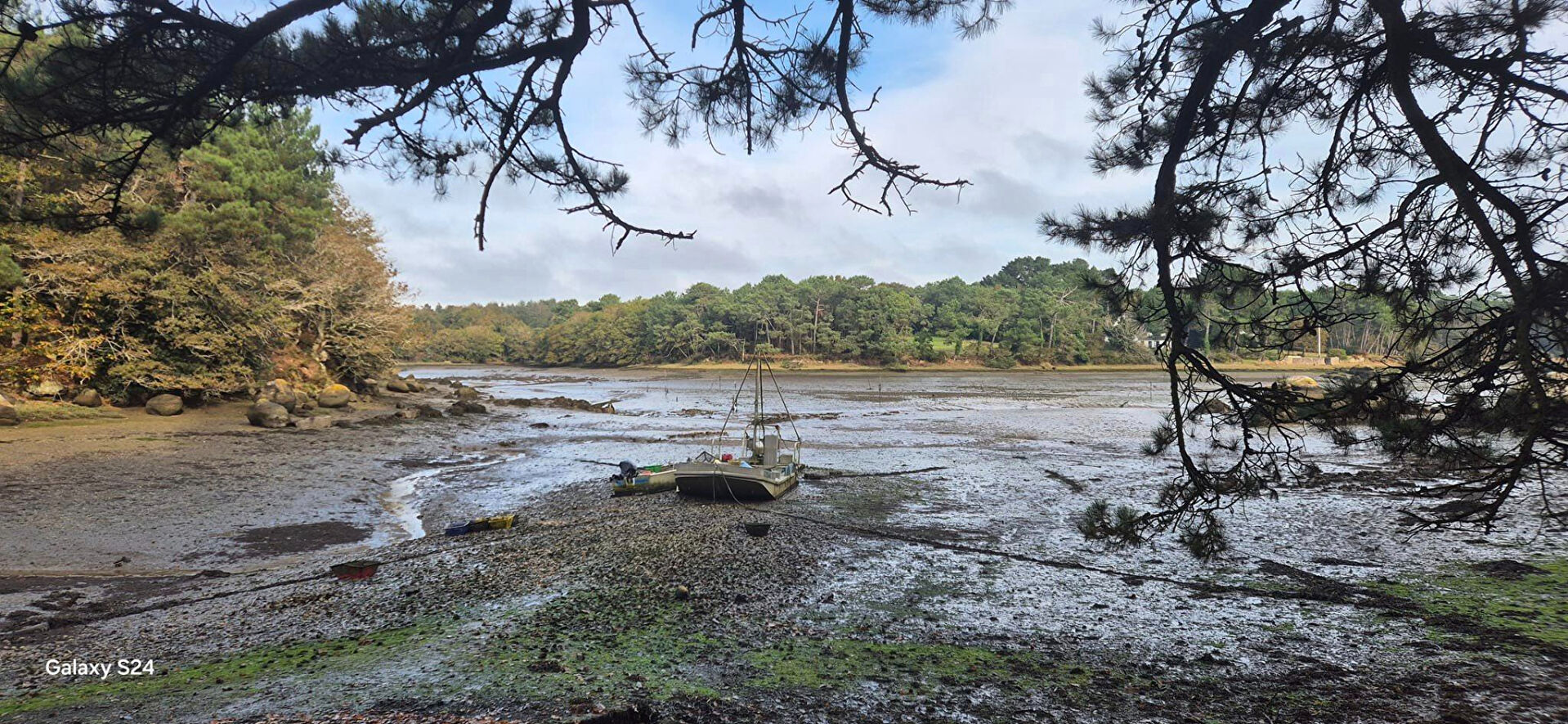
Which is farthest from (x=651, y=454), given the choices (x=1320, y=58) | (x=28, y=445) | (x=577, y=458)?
(x=1320, y=58)

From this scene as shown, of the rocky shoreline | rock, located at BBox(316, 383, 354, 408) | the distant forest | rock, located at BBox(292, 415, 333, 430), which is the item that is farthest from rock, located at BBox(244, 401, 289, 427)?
the distant forest

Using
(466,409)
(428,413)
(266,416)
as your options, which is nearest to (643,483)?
(266,416)

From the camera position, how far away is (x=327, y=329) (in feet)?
83.5

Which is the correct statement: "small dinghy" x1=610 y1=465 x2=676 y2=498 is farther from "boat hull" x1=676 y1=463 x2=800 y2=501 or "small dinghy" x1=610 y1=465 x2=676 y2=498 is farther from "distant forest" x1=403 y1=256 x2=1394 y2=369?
"distant forest" x1=403 y1=256 x2=1394 y2=369

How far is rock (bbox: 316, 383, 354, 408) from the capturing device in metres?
22.7

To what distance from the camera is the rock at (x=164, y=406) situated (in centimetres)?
1759

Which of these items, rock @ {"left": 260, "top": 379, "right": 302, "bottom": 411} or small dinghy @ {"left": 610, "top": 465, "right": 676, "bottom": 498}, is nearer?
small dinghy @ {"left": 610, "top": 465, "right": 676, "bottom": 498}

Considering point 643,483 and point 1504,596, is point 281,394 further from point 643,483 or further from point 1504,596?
point 1504,596

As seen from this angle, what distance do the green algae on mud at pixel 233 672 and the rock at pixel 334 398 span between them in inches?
819

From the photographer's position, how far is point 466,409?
25.2 meters

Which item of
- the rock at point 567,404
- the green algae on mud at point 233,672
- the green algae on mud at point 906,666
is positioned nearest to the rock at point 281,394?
the rock at point 567,404

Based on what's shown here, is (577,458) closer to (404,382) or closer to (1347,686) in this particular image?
(1347,686)

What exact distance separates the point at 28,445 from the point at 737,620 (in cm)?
1467

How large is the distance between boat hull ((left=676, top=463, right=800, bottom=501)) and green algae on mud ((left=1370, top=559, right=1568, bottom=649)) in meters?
7.46
